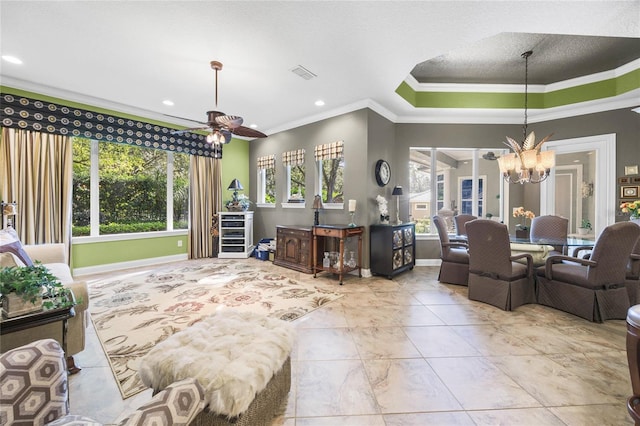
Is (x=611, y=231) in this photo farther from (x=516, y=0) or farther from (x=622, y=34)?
(x=516, y=0)

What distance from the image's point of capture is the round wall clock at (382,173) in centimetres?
441

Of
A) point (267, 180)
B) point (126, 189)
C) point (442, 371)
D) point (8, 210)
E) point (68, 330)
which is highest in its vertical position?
point (267, 180)

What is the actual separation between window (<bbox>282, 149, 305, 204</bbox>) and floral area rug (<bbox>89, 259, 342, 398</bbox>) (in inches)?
62.2

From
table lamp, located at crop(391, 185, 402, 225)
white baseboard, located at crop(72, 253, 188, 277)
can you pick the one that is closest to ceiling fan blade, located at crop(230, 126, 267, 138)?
table lamp, located at crop(391, 185, 402, 225)

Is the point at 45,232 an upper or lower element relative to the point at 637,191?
lower

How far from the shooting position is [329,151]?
15.3 feet

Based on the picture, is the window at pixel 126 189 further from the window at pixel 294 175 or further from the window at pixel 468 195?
the window at pixel 468 195

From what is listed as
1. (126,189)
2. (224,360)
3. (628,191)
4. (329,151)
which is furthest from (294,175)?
(628,191)

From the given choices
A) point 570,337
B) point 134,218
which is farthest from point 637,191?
point 134,218

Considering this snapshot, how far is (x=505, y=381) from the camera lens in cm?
173

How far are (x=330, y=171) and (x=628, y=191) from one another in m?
4.75

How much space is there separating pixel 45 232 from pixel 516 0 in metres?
6.25

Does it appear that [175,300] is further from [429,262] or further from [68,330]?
[429,262]

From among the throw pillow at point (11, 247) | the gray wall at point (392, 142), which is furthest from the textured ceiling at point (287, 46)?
the throw pillow at point (11, 247)
